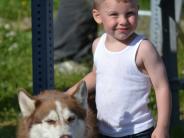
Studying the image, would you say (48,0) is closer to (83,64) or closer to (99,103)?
(99,103)

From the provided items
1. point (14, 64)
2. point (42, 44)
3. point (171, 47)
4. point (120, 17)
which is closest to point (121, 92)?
point (120, 17)

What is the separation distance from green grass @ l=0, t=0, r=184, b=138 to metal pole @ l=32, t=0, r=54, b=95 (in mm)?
1007

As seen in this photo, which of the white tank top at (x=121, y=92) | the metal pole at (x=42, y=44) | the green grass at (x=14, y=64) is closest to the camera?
the white tank top at (x=121, y=92)

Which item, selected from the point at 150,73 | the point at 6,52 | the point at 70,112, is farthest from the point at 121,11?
the point at 6,52

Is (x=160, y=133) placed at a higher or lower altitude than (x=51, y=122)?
lower

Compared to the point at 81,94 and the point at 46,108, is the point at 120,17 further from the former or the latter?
the point at 46,108

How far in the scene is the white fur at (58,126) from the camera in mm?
3822

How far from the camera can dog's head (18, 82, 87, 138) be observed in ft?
12.6

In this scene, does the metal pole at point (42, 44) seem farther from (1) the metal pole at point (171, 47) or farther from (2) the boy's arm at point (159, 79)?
(1) the metal pole at point (171, 47)

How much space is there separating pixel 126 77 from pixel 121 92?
0.09m

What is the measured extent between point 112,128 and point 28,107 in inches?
22.0

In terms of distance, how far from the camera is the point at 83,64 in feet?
26.2

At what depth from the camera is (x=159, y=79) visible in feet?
13.4

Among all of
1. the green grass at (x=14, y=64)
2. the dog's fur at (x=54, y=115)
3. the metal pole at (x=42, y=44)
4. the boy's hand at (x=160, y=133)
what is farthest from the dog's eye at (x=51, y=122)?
the green grass at (x=14, y=64)
